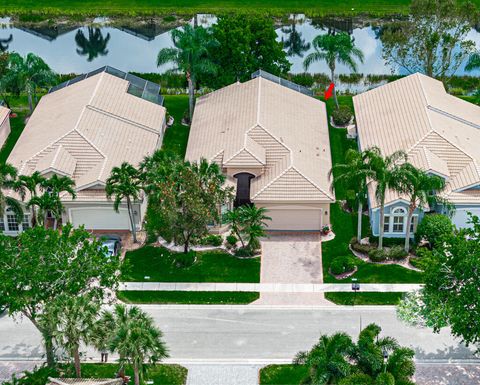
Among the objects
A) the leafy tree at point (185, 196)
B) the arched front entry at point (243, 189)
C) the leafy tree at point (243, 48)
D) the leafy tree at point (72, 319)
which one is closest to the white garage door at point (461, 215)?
the arched front entry at point (243, 189)

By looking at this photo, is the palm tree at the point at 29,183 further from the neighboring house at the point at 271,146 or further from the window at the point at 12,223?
the neighboring house at the point at 271,146

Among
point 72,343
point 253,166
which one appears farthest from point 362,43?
point 72,343

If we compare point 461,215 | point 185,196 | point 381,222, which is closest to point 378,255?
point 381,222

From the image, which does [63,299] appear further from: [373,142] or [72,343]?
[373,142]

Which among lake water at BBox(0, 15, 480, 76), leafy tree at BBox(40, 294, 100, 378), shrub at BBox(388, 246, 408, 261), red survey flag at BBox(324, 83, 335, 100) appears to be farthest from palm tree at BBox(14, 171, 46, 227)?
lake water at BBox(0, 15, 480, 76)

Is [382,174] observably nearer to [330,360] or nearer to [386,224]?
[386,224]
